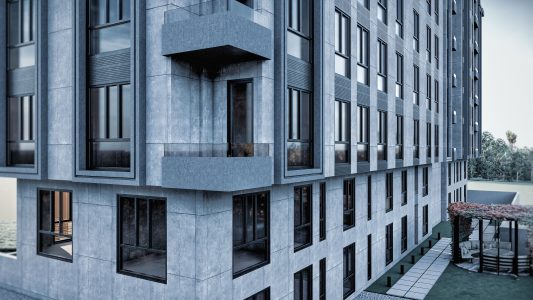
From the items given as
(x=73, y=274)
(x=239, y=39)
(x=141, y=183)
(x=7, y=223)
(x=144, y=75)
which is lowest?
(x=73, y=274)

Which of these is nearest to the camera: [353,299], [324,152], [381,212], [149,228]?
[149,228]

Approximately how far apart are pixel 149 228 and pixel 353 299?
32.8 ft

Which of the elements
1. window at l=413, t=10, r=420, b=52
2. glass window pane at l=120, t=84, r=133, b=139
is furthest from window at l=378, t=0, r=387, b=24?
glass window pane at l=120, t=84, r=133, b=139

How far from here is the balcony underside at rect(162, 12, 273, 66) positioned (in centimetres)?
997

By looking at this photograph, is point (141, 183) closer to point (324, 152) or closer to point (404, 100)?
point (324, 152)

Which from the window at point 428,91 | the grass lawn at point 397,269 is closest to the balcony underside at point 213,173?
the grass lawn at point 397,269

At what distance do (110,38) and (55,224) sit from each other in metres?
6.74

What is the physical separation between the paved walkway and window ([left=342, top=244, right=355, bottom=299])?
1699mm

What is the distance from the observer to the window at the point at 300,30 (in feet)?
43.7

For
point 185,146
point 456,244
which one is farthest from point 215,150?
point 456,244

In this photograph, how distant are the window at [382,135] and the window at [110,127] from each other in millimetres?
12585

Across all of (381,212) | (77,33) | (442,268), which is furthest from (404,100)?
(77,33)

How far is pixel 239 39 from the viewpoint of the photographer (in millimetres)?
10234

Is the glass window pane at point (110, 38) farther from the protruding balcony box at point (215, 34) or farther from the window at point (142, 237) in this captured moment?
the window at point (142, 237)
